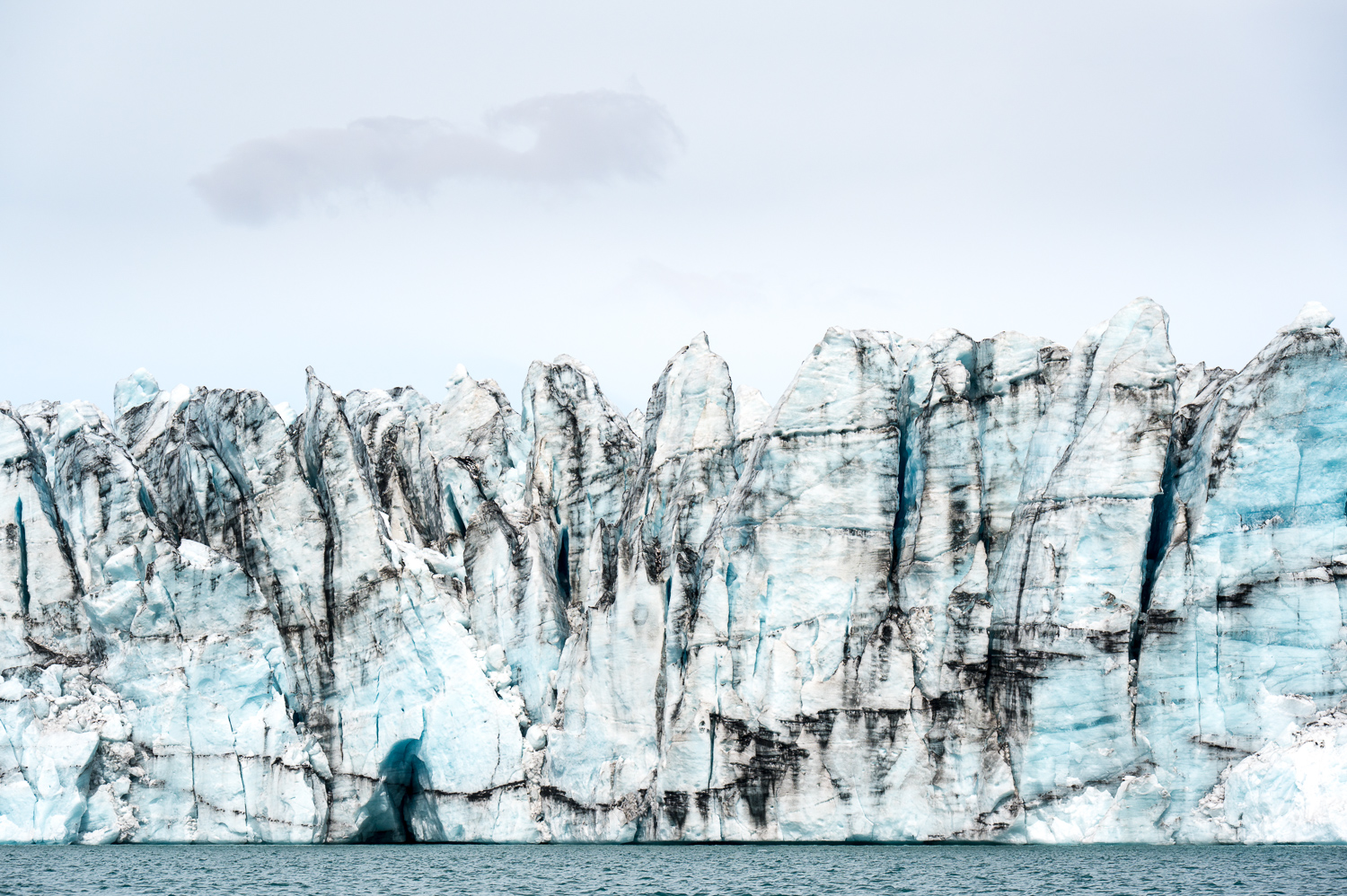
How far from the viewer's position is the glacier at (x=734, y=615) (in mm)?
33312

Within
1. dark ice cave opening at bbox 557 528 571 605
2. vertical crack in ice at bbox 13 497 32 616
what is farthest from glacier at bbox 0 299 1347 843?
dark ice cave opening at bbox 557 528 571 605

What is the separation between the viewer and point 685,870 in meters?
31.2

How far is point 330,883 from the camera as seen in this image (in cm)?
2909

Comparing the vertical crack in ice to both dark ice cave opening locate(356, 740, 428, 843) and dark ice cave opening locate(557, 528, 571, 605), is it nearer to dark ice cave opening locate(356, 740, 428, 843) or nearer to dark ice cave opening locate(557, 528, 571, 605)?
dark ice cave opening locate(356, 740, 428, 843)

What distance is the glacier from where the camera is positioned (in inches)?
1312

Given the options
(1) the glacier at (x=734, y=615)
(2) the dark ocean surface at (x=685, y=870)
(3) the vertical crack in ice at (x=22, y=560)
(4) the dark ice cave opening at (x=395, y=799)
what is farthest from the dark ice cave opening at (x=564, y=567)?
(3) the vertical crack in ice at (x=22, y=560)

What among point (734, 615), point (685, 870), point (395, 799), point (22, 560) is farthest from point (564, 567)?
point (22, 560)

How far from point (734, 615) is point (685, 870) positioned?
313 inches

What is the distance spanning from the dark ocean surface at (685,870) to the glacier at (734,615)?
1.19m

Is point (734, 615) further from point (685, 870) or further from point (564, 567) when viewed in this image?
point (564, 567)

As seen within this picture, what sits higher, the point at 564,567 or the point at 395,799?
the point at 564,567

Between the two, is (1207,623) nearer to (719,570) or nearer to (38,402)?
(719,570)

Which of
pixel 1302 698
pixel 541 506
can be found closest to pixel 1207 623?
pixel 1302 698

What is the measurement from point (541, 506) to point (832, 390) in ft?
36.4
